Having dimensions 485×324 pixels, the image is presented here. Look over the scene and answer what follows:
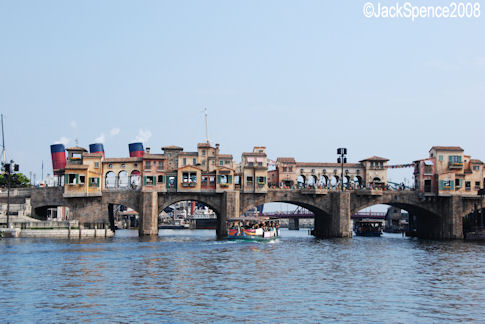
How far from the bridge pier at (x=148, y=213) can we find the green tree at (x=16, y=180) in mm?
44368

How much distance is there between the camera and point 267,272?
5191 centimetres

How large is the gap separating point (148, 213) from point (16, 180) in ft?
166

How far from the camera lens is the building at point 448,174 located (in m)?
115

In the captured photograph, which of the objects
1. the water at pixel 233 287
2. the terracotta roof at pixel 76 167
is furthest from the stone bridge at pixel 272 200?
the water at pixel 233 287

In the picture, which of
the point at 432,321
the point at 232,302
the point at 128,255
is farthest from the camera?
the point at 128,255

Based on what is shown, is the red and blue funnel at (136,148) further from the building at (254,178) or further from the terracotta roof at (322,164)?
the terracotta roof at (322,164)

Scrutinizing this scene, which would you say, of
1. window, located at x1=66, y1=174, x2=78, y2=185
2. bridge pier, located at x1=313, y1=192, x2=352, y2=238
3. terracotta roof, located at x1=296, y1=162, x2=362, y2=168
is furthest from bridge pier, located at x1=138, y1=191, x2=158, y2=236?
bridge pier, located at x1=313, y1=192, x2=352, y2=238

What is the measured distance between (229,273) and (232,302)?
1368cm

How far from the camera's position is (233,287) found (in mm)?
43188

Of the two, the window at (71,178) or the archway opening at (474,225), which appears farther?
the archway opening at (474,225)

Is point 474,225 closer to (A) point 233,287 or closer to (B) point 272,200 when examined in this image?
(B) point 272,200

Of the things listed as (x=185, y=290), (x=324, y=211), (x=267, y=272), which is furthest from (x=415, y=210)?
(x=185, y=290)

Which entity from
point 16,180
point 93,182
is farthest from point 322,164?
point 16,180

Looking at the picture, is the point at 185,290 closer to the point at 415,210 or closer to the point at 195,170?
the point at 195,170
